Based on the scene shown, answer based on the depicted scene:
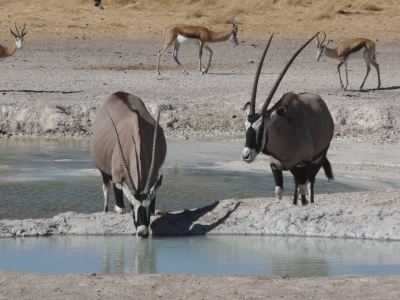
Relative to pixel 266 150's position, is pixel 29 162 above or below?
below

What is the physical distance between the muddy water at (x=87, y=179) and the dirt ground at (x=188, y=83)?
785mm

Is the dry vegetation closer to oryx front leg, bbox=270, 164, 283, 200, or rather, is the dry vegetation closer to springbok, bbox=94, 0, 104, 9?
springbok, bbox=94, 0, 104, 9

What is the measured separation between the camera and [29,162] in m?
10.2

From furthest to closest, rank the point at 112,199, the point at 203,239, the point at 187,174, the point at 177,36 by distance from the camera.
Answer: the point at 177,36, the point at 187,174, the point at 112,199, the point at 203,239

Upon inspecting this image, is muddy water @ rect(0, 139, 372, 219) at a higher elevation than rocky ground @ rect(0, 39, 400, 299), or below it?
below

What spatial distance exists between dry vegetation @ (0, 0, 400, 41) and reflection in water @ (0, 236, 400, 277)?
15.8 m

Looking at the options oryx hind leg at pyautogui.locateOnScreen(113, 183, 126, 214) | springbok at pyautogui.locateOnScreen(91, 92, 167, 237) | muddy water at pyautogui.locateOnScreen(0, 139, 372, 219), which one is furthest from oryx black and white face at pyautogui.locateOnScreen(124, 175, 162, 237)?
muddy water at pyautogui.locateOnScreen(0, 139, 372, 219)

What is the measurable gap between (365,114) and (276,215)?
6.52 metres

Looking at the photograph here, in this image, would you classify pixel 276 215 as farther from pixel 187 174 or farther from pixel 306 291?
pixel 187 174

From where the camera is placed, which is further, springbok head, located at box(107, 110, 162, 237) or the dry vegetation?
the dry vegetation

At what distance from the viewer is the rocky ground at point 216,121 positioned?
4723 mm

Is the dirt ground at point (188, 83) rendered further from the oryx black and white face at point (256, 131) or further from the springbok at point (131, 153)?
the oryx black and white face at point (256, 131)

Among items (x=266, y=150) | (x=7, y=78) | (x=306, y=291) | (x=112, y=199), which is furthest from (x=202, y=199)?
(x=7, y=78)

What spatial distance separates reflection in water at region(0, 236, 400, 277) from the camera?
543 centimetres
